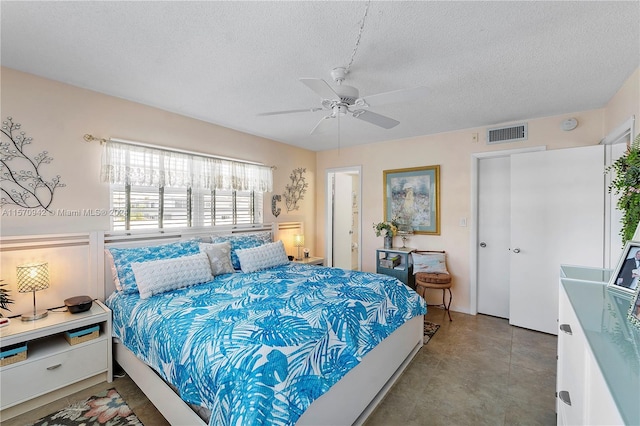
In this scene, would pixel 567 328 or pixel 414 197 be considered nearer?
pixel 567 328

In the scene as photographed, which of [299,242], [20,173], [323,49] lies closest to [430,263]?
[299,242]

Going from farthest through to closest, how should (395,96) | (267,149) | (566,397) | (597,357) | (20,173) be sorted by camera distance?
(267,149) → (20,173) → (395,96) → (566,397) → (597,357)

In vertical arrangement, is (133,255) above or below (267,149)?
below

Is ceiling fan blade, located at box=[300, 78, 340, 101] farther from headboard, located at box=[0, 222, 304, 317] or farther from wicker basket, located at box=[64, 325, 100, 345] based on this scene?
wicker basket, located at box=[64, 325, 100, 345]

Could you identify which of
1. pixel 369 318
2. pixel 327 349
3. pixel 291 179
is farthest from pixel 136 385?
pixel 291 179

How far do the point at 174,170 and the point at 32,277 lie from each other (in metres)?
1.59

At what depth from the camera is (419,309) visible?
9.04 feet

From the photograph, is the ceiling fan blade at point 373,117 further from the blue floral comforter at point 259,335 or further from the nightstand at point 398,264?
the nightstand at point 398,264

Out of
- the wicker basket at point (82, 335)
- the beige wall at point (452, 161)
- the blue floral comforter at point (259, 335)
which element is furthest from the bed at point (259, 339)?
the beige wall at point (452, 161)

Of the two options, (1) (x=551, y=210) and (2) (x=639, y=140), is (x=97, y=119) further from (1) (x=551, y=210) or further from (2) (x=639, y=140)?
(1) (x=551, y=210)

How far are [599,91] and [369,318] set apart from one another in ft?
10.0

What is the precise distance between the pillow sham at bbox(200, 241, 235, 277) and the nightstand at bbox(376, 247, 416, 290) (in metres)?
2.28

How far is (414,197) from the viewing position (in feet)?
14.1

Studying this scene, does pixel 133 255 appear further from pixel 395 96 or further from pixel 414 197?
pixel 414 197
